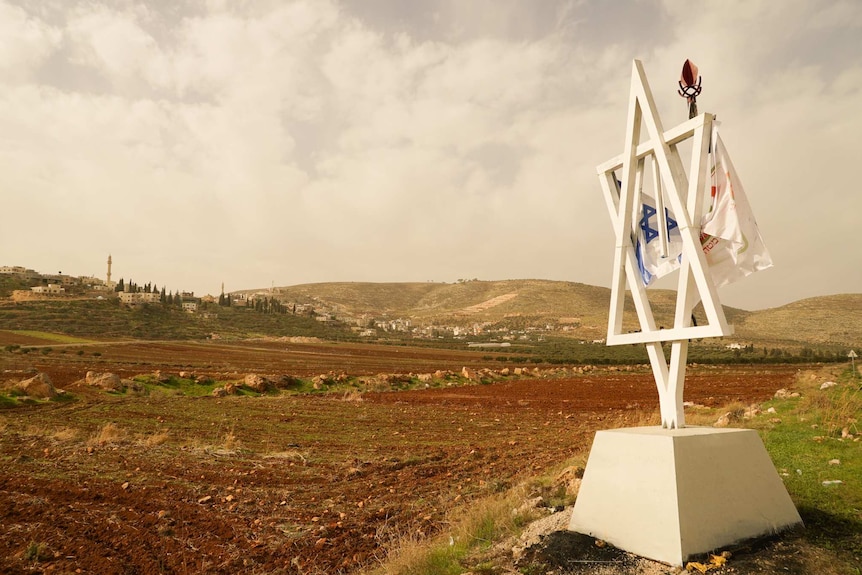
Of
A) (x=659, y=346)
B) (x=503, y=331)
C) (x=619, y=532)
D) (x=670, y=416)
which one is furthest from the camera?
(x=503, y=331)

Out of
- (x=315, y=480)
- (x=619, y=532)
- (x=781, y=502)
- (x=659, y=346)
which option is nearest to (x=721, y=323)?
(x=659, y=346)

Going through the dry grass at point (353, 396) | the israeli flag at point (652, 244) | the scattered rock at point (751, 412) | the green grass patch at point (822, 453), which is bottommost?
the dry grass at point (353, 396)

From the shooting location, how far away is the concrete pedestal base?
210 inches

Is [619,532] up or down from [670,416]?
down

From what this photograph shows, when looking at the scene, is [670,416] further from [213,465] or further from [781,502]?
[213,465]

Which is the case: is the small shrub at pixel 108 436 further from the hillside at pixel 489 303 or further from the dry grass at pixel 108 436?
the hillside at pixel 489 303

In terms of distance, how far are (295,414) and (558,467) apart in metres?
12.2

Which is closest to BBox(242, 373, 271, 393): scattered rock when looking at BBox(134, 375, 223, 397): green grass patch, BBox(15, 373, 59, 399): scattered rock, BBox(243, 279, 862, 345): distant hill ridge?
BBox(134, 375, 223, 397): green grass patch

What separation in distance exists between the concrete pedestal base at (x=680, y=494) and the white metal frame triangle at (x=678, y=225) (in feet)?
2.66

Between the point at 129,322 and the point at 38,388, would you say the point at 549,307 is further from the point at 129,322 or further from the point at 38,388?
the point at 38,388

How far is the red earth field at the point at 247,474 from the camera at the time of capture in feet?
23.2

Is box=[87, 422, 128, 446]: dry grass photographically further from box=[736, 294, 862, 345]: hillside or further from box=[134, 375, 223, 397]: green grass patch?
box=[736, 294, 862, 345]: hillside

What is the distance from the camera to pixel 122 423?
16.5 m

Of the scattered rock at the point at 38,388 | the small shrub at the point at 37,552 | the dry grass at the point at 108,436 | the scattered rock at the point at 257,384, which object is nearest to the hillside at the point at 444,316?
the scattered rock at the point at 257,384
